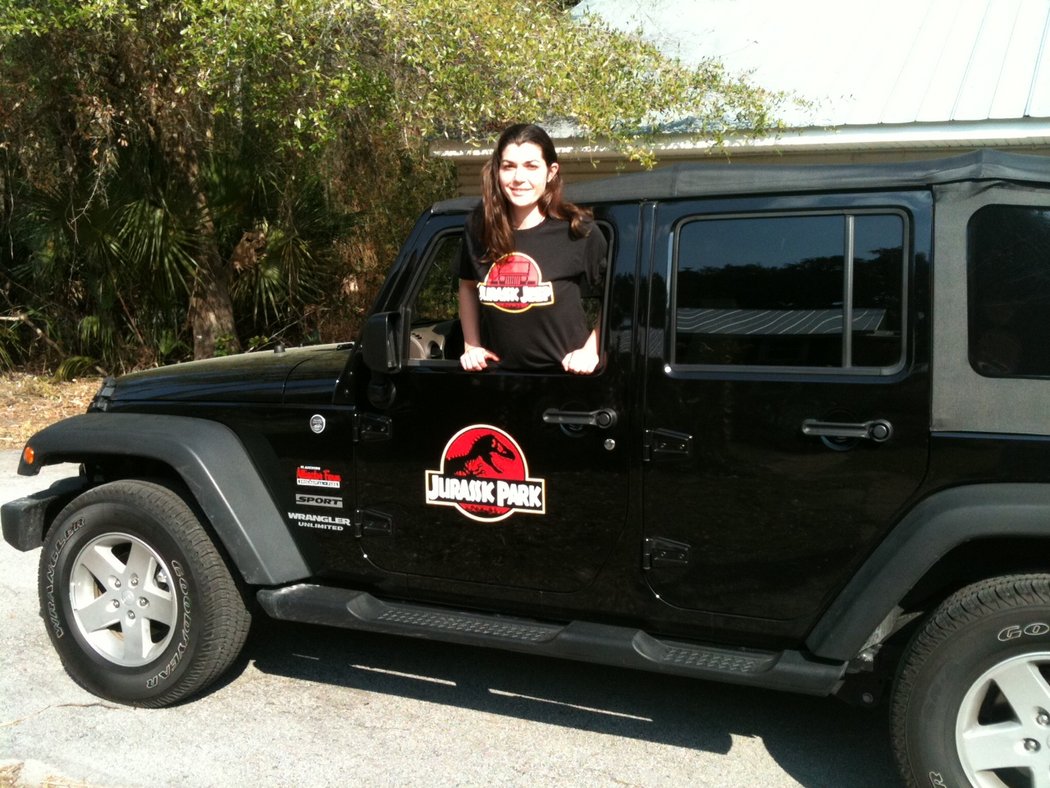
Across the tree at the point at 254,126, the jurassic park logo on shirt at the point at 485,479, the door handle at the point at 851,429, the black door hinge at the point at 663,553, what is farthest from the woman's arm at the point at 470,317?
the tree at the point at 254,126

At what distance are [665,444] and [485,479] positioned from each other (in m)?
0.64

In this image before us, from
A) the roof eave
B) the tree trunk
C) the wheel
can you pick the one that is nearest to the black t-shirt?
the wheel

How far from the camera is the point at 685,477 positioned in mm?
3355

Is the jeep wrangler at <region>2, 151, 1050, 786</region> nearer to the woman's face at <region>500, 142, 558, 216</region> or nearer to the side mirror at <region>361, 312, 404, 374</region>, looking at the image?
the side mirror at <region>361, 312, 404, 374</region>

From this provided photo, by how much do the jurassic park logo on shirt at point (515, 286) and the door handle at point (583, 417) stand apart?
360mm

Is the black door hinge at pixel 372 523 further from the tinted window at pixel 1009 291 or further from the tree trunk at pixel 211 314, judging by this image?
the tree trunk at pixel 211 314

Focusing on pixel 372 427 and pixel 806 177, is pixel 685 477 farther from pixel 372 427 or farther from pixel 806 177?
pixel 372 427

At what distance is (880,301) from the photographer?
3.18 meters

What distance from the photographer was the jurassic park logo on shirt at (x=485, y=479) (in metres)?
3.56

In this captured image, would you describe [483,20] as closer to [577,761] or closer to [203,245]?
[203,245]

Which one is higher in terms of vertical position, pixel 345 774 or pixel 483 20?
pixel 483 20

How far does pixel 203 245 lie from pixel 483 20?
4.45 meters

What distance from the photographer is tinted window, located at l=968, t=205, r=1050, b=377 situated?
3.01 meters

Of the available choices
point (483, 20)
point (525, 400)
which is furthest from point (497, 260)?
point (483, 20)
